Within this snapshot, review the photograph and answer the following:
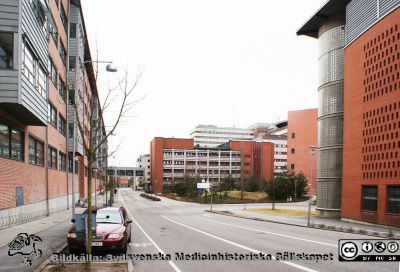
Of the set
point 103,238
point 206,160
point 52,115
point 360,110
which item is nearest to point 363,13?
point 360,110

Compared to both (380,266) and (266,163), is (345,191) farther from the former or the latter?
(266,163)

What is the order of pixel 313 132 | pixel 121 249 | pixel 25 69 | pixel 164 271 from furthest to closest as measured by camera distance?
pixel 313 132, pixel 25 69, pixel 121 249, pixel 164 271

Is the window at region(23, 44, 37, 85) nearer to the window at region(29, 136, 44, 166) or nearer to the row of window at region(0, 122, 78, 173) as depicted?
the row of window at region(0, 122, 78, 173)

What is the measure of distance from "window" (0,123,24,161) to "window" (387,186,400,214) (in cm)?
2233

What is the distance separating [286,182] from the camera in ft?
271

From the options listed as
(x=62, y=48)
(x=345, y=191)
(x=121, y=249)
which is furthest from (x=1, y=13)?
(x=345, y=191)

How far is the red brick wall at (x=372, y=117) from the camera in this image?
90.6 feet

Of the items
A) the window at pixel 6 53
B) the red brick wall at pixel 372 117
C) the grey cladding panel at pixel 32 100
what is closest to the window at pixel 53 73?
the grey cladding panel at pixel 32 100

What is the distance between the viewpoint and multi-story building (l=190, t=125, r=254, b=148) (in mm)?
192375

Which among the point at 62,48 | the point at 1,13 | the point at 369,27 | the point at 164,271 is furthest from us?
the point at 62,48

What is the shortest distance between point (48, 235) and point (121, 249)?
6.52m

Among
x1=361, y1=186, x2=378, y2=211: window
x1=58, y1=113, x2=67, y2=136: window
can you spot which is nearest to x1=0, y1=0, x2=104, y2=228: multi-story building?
x1=58, y1=113, x2=67, y2=136: window

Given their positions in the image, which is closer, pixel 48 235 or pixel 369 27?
pixel 48 235

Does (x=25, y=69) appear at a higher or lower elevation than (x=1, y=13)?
lower
